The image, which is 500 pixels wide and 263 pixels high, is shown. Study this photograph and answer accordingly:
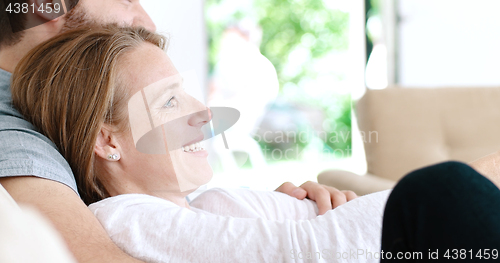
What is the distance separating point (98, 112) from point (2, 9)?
0.45 meters

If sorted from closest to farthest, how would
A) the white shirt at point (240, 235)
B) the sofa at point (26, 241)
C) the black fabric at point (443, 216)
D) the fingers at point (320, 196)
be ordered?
the sofa at point (26, 241)
the black fabric at point (443, 216)
the white shirt at point (240, 235)
the fingers at point (320, 196)

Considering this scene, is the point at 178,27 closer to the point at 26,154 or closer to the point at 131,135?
the point at 131,135

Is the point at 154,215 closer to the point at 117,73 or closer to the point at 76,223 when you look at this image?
the point at 76,223

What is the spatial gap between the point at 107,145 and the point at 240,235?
0.40 m

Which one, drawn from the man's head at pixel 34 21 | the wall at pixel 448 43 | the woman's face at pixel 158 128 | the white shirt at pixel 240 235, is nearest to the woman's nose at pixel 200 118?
the woman's face at pixel 158 128

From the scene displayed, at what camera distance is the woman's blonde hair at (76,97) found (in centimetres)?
83

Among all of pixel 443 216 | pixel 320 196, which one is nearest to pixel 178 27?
pixel 320 196

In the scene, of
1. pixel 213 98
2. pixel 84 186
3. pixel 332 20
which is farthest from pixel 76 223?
pixel 332 20

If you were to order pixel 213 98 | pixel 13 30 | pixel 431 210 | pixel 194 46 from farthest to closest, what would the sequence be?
pixel 213 98 → pixel 194 46 → pixel 13 30 → pixel 431 210

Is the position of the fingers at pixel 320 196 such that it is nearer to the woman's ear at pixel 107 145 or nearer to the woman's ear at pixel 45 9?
the woman's ear at pixel 107 145

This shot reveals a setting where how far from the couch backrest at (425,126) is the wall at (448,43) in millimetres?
1908

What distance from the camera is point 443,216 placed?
0.45 m

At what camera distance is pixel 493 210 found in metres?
0.45

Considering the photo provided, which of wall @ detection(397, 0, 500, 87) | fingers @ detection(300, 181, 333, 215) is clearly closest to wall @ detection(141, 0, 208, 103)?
fingers @ detection(300, 181, 333, 215)
